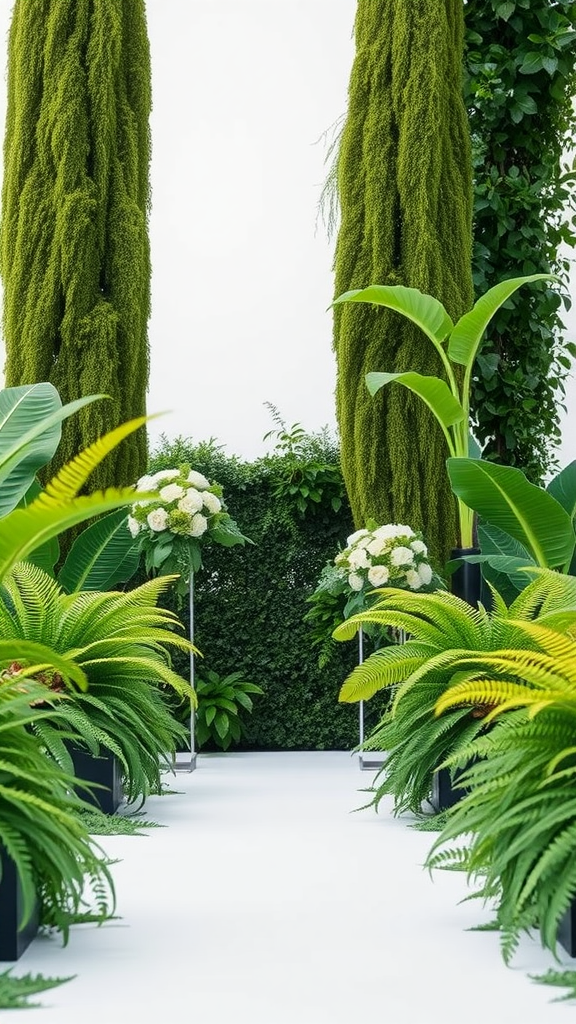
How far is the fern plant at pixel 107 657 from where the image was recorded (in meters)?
3.45

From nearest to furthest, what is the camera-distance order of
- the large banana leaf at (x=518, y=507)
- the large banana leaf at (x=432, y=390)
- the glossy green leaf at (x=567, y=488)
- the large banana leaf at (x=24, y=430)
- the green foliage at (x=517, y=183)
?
1. the large banana leaf at (x=24, y=430)
2. the large banana leaf at (x=518, y=507)
3. the glossy green leaf at (x=567, y=488)
4. the large banana leaf at (x=432, y=390)
5. the green foliage at (x=517, y=183)

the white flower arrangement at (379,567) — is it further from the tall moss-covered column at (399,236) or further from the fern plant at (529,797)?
the fern plant at (529,797)

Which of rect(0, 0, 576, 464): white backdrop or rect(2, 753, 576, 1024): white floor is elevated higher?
rect(0, 0, 576, 464): white backdrop

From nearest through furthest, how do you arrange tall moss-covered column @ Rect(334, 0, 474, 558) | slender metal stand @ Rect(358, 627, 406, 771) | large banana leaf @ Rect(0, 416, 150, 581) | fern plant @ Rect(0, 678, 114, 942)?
large banana leaf @ Rect(0, 416, 150, 581)
fern plant @ Rect(0, 678, 114, 942)
slender metal stand @ Rect(358, 627, 406, 771)
tall moss-covered column @ Rect(334, 0, 474, 558)

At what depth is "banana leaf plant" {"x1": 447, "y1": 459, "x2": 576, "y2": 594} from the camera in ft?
12.6

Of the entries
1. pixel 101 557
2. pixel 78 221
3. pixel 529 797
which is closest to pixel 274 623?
pixel 101 557

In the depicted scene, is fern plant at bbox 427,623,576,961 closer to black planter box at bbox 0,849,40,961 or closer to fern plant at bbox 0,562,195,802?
black planter box at bbox 0,849,40,961

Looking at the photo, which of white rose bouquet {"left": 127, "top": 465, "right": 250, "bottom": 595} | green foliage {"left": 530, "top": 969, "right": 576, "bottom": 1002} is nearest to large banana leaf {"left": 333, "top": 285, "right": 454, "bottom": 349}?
white rose bouquet {"left": 127, "top": 465, "right": 250, "bottom": 595}

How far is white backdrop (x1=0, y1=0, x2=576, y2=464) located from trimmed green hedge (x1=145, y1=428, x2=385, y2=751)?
172cm

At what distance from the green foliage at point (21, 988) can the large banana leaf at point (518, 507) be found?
2.38m

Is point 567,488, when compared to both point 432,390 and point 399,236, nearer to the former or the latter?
point 432,390

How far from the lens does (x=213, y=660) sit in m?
5.61

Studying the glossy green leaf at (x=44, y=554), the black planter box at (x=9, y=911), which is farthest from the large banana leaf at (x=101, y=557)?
the black planter box at (x=9, y=911)

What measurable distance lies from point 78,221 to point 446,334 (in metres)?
1.91
